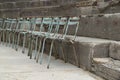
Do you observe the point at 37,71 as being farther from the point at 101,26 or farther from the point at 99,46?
the point at 101,26

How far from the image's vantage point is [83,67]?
17.8 feet

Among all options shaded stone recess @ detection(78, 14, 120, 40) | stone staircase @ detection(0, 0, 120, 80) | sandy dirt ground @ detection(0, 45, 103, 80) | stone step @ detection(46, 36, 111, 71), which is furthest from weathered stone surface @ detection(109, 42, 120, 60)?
shaded stone recess @ detection(78, 14, 120, 40)

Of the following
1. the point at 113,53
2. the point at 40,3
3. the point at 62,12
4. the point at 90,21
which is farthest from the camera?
the point at 40,3

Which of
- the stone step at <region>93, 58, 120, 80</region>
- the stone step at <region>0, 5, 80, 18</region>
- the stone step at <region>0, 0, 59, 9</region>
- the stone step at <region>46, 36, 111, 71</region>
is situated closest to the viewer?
the stone step at <region>93, 58, 120, 80</region>

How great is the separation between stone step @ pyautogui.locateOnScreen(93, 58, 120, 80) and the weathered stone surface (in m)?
0.09

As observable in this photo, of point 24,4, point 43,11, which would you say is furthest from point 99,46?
point 24,4

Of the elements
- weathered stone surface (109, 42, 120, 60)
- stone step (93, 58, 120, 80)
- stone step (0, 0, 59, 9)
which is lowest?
stone step (93, 58, 120, 80)

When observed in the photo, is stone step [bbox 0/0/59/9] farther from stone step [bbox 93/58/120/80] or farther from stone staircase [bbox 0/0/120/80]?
stone step [bbox 93/58/120/80]

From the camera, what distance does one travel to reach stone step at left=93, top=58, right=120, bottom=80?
433cm

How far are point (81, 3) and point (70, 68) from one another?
13.0 feet

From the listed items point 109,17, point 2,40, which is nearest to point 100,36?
point 109,17

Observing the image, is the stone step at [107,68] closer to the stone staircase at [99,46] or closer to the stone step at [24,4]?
the stone staircase at [99,46]

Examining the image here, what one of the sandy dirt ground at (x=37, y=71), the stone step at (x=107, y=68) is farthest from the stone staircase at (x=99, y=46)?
the sandy dirt ground at (x=37, y=71)

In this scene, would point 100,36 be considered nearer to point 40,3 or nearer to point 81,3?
point 81,3
